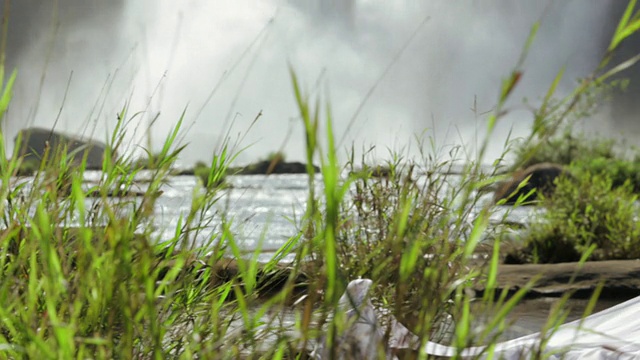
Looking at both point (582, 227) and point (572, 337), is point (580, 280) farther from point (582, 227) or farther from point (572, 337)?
point (572, 337)

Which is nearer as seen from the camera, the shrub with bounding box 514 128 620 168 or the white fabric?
the white fabric

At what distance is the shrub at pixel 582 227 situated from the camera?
198 inches

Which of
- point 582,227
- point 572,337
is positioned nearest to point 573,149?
point 582,227

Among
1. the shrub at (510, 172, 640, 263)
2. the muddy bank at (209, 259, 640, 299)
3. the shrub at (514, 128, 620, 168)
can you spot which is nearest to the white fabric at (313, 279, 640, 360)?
the muddy bank at (209, 259, 640, 299)

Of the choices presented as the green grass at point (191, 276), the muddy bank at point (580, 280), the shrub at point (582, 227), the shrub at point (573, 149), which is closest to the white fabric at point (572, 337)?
the green grass at point (191, 276)

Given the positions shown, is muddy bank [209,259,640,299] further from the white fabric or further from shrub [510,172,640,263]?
the white fabric

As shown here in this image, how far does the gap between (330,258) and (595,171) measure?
11566 millimetres

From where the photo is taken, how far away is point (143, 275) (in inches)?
36.0

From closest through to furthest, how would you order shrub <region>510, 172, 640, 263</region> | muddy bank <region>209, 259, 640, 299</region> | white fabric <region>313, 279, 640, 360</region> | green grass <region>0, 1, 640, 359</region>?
green grass <region>0, 1, 640, 359</region> → white fabric <region>313, 279, 640, 360</region> → muddy bank <region>209, 259, 640, 299</region> → shrub <region>510, 172, 640, 263</region>

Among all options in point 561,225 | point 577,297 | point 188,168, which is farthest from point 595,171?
point 188,168

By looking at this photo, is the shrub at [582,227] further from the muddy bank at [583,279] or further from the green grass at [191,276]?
the green grass at [191,276]

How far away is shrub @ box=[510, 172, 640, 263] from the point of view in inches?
198

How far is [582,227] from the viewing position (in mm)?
5062

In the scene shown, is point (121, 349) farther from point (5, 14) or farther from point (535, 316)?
point (535, 316)
